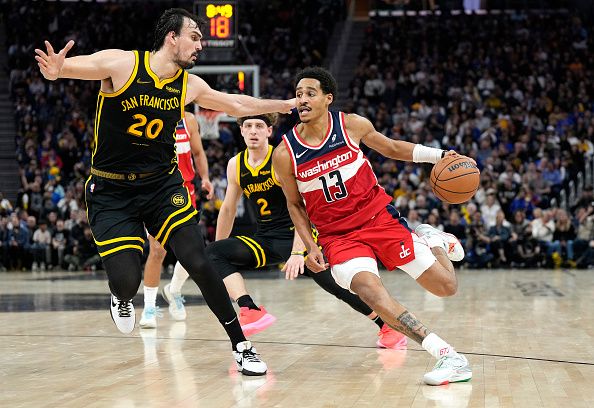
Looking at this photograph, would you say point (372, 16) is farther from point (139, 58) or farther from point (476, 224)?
point (139, 58)

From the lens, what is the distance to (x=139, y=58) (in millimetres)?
5492

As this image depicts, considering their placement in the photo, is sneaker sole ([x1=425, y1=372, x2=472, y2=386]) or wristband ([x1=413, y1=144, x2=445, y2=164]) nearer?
sneaker sole ([x1=425, y1=372, x2=472, y2=386])

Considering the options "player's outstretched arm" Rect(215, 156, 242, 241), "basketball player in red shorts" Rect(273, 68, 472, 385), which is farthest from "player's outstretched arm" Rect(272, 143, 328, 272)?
"player's outstretched arm" Rect(215, 156, 242, 241)

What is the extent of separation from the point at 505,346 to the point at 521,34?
→ 1926 cm

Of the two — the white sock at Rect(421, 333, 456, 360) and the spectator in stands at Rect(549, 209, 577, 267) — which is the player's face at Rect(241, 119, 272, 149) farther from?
the spectator in stands at Rect(549, 209, 577, 267)

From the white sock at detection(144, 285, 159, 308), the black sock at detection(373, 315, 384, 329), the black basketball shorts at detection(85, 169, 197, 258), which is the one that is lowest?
the white sock at detection(144, 285, 159, 308)

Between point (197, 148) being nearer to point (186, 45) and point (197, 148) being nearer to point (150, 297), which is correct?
point (150, 297)

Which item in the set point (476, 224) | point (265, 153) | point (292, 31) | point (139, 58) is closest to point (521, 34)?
point (292, 31)

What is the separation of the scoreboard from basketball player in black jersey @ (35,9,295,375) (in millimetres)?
9820

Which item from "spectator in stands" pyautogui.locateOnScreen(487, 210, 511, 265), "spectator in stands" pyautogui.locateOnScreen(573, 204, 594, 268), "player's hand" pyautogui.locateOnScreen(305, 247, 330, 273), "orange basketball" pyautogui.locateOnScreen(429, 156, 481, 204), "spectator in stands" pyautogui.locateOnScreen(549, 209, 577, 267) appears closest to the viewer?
"player's hand" pyautogui.locateOnScreen(305, 247, 330, 273)

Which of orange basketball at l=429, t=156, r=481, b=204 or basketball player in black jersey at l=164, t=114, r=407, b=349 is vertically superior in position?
orange basketball at l=429, t=156, r=481, b=204

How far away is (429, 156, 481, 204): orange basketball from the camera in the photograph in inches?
229

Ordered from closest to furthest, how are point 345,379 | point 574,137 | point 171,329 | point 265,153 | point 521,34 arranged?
point 345,379 < point 265,153 < point 171,329 < point 574,137 < point 521,34

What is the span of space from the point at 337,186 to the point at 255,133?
1620 millimetres
